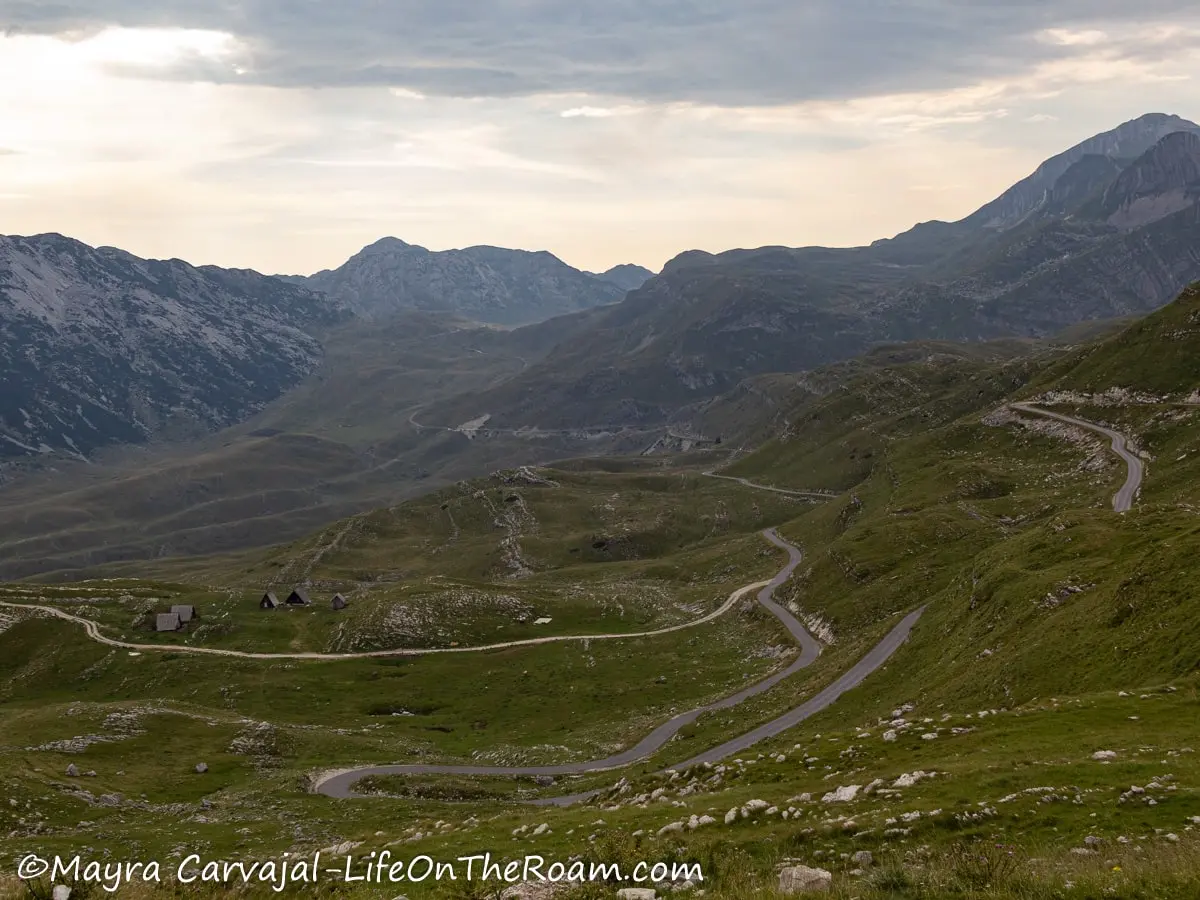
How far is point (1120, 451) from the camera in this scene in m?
Result: 128

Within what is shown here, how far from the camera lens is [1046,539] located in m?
72.6

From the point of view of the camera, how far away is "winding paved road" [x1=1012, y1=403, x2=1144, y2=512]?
103875 millimetres

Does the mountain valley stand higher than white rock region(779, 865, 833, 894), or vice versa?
white rock region(779, 865, 833, 894)

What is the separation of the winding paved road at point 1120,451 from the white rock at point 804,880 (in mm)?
72033

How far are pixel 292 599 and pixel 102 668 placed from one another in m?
34.0

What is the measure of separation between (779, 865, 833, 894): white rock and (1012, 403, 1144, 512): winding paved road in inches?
2836

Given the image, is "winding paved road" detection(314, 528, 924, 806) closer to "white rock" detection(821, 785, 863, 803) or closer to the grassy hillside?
the grassy hillside

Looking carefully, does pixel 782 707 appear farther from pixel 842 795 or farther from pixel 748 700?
pixel 842 795

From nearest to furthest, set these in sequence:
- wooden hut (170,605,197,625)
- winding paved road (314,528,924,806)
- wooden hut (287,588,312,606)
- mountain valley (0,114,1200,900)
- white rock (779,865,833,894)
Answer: white rock (779,865,833,894) < mountain valley (0,114,1200,900) < winding paved road (314,528,924,806) < wooden hut (170,605,197,625) < wooden hut (287,588,312,606)

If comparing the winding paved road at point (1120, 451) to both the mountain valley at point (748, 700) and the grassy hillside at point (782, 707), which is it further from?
the grassy hillside at point (782, 707)

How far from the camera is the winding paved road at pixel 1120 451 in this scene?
103875mm

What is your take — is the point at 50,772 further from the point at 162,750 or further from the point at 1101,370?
the point at 1101,370

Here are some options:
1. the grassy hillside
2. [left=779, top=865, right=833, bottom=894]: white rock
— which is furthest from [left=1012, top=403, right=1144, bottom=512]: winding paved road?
[left=779, top=865, right=833, bottom=894]: white rock

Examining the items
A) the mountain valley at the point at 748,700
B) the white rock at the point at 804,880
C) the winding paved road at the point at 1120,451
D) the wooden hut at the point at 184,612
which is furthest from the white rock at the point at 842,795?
the wooden hut at the point at 184,612
